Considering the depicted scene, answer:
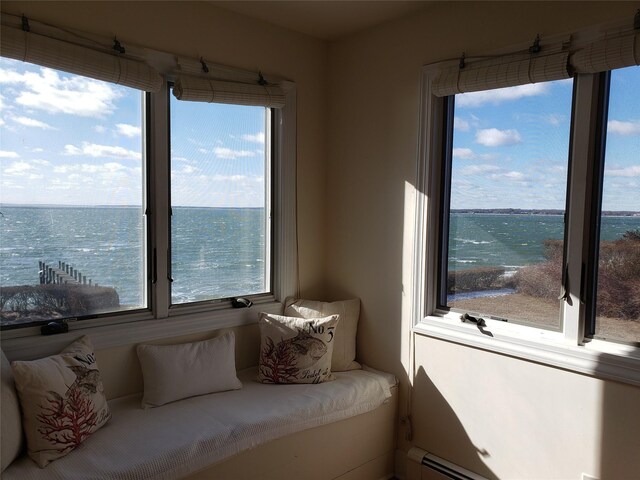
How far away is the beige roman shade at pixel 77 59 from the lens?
6.29ft

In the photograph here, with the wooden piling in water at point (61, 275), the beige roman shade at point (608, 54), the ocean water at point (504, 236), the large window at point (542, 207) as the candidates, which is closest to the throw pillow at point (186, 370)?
the wooden piling in water at point (61, 275)

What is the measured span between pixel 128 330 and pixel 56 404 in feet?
1.79

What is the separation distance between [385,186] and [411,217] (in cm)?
26

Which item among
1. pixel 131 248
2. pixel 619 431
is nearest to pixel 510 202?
pixel 619 431

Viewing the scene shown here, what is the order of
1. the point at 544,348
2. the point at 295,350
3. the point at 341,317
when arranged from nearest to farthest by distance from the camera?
the point at 544,348, the point at 295,350, the point at 341,317

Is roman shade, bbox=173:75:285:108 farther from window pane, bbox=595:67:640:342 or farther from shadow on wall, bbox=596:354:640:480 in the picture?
shadow on wall, bbox=596:354:640:480

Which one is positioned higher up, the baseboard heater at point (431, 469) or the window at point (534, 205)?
the window at point (534, 205)

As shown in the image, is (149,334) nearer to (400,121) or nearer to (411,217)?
(411,217)

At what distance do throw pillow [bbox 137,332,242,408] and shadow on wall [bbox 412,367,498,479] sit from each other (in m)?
1.02

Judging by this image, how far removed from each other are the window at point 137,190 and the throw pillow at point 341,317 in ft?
0.49

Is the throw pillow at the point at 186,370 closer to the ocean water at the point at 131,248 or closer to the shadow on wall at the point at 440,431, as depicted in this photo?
the ocean water at the point at 131,248

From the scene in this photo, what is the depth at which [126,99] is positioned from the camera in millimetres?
2330

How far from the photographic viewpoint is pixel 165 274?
2502mm

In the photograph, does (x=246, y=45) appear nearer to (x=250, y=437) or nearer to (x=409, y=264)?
(x=409, y=264)
